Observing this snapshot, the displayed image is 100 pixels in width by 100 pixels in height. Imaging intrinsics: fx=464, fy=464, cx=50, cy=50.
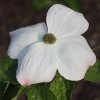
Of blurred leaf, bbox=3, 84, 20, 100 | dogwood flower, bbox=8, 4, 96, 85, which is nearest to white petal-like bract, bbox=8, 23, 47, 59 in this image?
dogwood flower, bbox=8, 4, 96, 85

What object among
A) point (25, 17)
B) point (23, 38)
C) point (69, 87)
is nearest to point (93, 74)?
point (69, 87)

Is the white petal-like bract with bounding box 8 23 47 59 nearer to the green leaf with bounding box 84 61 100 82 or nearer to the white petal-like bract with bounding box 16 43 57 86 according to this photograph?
the white petal-like bract with bounding box 16 43 57 86

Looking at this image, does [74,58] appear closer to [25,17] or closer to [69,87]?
[69,87]

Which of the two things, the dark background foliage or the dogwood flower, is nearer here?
the dogwood flower

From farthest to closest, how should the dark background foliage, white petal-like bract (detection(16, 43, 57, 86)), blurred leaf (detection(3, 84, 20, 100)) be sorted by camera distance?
1. the dark background foliage
2. blurred leaf (detection(3, 84, 20, 100))
3. white petal-like bract (detection(16, 43, 57, 86))

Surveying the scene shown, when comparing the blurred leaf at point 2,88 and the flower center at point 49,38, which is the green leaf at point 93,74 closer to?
the flower center at point 49,38

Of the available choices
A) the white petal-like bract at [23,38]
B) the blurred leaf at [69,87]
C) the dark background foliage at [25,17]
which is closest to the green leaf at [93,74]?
the blurred leaf at [69,87]

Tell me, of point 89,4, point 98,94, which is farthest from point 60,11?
point 89,4
